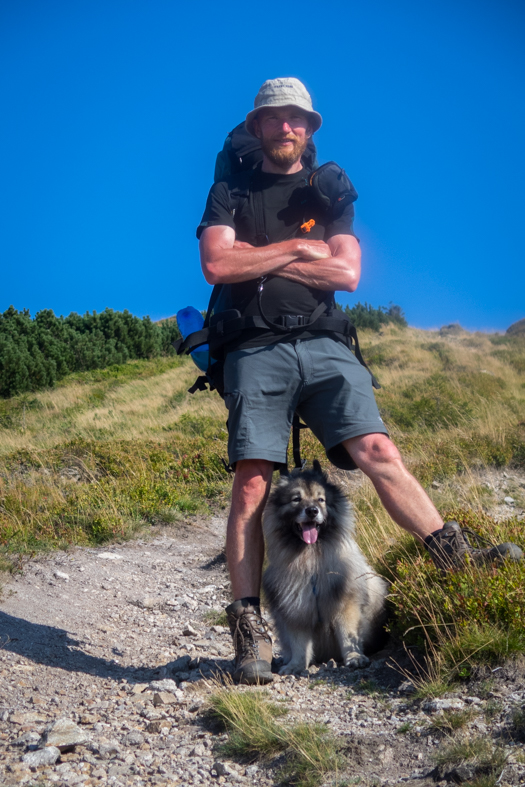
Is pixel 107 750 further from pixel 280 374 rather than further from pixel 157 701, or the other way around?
pixel 280 374

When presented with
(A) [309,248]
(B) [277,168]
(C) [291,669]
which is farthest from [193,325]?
(C) [291,669]

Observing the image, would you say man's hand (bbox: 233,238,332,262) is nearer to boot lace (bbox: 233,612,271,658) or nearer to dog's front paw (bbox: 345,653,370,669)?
boot lace (bbox: 233,612,271,658)

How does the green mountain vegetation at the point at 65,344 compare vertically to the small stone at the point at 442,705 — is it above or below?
above

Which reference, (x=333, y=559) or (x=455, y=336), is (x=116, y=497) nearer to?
(x=333, y=559)

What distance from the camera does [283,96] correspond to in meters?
3.21

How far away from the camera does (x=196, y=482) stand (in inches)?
316

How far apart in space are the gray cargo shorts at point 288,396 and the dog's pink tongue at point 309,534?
0.56m

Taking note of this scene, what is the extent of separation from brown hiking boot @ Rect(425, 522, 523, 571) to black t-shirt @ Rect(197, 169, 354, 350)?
1180mm

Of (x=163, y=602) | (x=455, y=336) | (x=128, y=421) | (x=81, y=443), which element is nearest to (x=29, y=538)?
(x=163, y=602)

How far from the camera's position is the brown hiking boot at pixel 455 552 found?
2986 millimetres

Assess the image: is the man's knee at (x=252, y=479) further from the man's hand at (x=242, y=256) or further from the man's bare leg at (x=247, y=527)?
the man's hand at (x=242, y=256)

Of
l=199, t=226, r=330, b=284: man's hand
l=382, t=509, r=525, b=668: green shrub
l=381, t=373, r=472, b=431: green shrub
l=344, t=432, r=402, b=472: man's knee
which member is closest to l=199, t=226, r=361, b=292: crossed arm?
l=199, t=226, r=330, b=284: man's hand

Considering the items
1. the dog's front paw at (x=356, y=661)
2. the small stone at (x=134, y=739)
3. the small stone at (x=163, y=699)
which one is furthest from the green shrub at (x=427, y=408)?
the small stone at (x=134, y=739)

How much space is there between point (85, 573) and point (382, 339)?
22306mm
